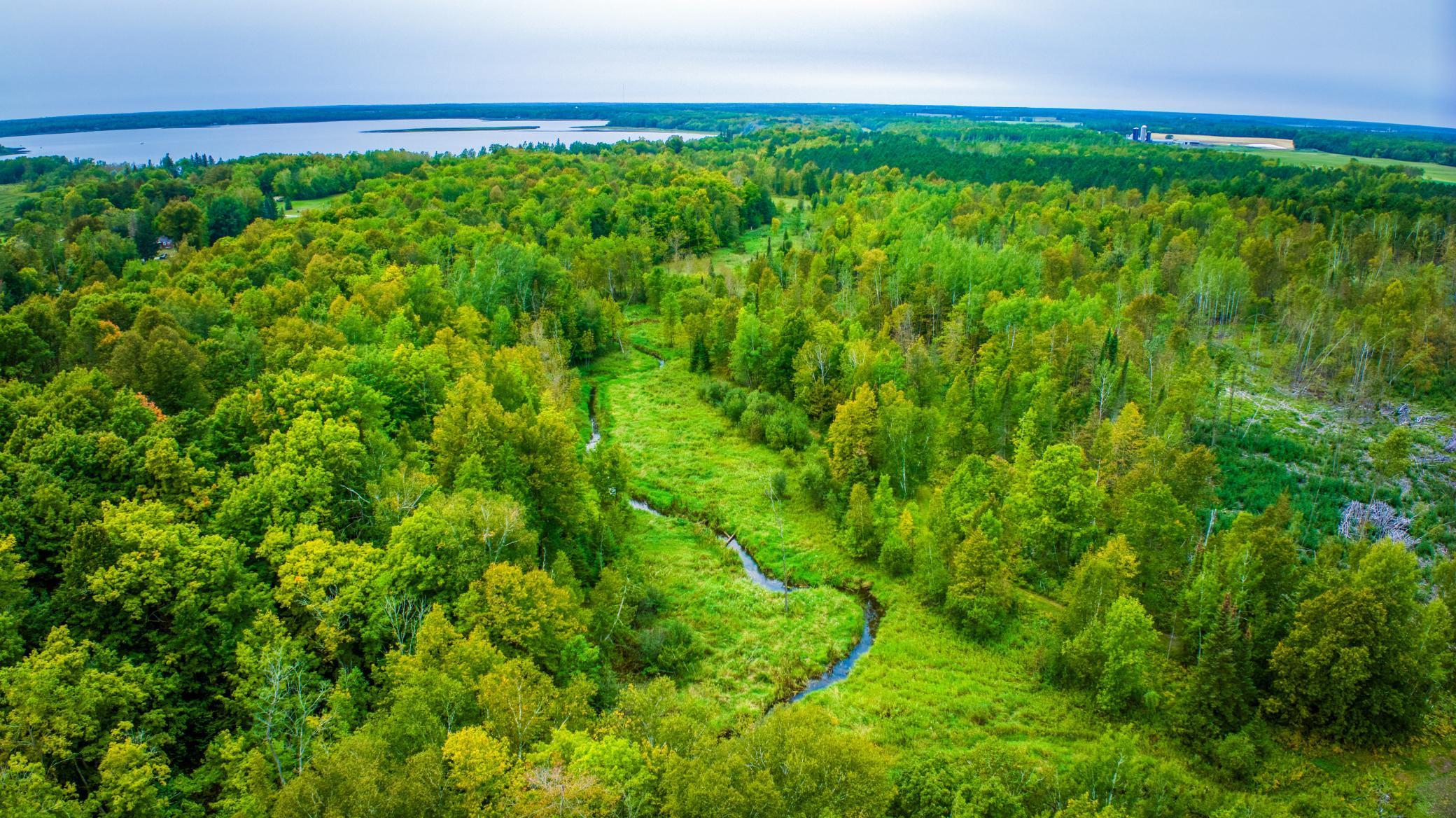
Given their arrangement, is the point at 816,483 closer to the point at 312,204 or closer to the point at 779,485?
the point at 779,485

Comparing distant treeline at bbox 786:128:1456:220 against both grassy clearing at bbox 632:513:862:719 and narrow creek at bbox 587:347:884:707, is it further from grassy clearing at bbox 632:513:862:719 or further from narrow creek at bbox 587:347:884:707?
grassy clearing at bbox 632:513:862:719

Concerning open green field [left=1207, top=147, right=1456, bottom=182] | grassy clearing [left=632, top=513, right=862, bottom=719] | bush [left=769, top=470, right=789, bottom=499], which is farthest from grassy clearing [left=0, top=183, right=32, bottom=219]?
open green field [left=1207, top=147, right=1456, bottom=182]

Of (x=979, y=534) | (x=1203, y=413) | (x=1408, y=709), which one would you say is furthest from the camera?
(x=1203, y=413)

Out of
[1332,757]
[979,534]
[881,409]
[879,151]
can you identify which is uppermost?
[879,151]

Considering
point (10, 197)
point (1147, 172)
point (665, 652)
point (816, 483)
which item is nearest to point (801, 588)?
point (816, 483)

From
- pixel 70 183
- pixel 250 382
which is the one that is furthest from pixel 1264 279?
pixel 70 183

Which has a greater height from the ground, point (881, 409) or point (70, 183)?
point (70, 183)

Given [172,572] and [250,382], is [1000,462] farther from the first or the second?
[250,382]
